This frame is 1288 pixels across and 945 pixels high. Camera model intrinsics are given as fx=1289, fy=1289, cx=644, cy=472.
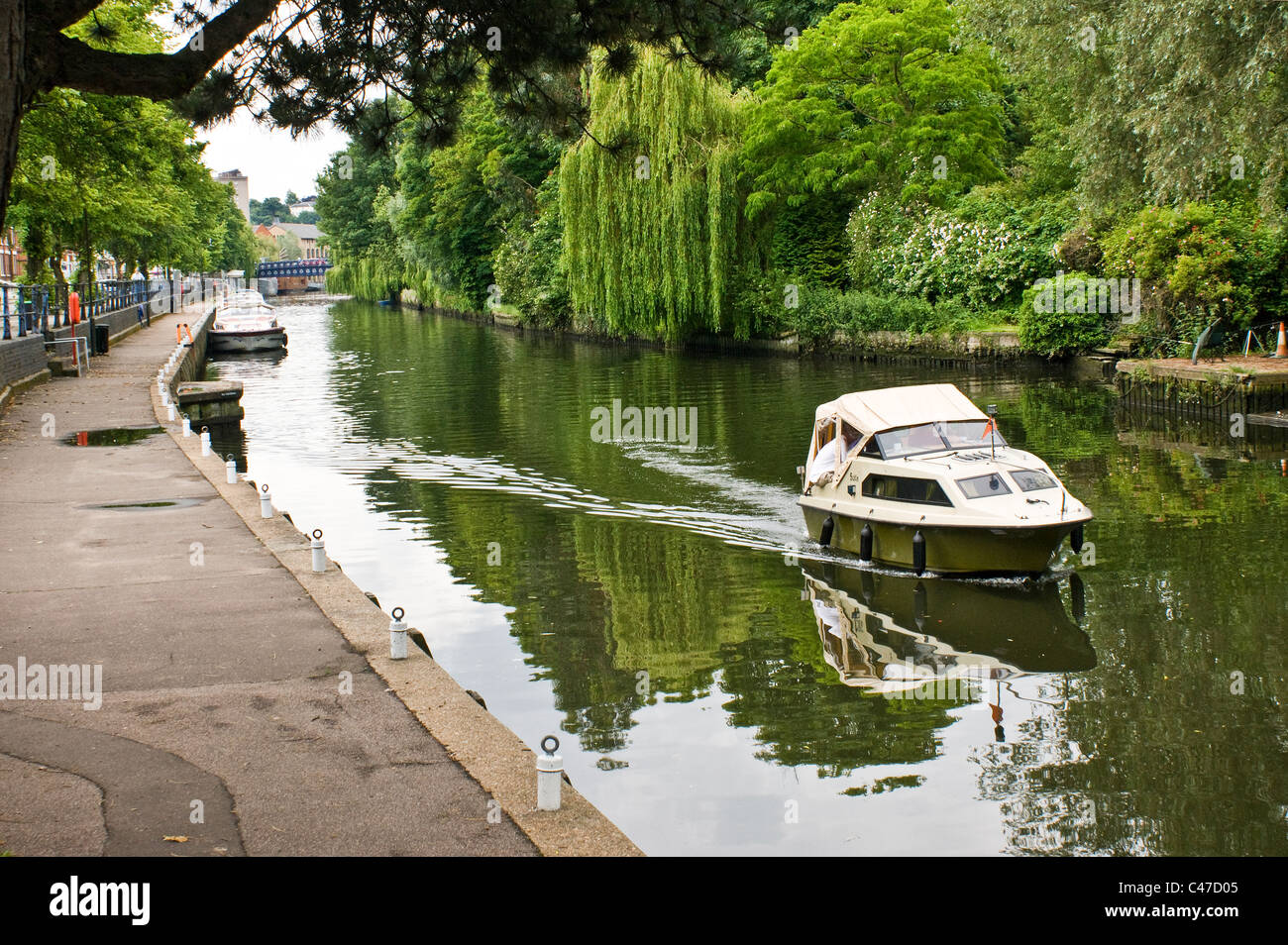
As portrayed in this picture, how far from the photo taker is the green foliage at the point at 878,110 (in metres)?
41.7

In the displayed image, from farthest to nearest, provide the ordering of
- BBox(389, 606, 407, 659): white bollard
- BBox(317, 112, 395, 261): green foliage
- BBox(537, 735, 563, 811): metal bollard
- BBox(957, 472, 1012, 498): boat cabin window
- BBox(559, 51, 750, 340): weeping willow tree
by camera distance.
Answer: BBox(317, 112, 395, 261): green foliage → BBox(559, 51, 750, 340): weeping willow tree → BBox(957, 472, 1012, 498): boat cabin window → BBox(389, 606, 407, 659): white bollard → BBox(537, 735, 563, 811): metal bollard

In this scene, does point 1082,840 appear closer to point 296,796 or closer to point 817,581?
point 296,796

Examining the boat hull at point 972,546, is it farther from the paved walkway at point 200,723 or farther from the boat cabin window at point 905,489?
the paved walkway at point 200,723

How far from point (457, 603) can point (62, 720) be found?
5.97 metres

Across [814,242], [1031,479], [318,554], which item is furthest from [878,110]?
[318,554]

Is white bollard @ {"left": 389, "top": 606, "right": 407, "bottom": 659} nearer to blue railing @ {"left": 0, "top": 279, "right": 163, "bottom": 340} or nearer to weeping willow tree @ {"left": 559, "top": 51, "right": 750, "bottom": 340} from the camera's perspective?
blue railing @ {"left": 0, "top": 279, "right": 163, "bottom": 340}

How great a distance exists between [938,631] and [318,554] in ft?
19.4

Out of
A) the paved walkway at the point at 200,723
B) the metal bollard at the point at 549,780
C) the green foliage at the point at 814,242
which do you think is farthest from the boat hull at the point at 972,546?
the green foliage at the point at 814,242

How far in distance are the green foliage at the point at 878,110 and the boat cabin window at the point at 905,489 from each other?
29.0 metres

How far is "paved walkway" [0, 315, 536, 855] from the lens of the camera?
20.5 feet

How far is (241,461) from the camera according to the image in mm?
23438

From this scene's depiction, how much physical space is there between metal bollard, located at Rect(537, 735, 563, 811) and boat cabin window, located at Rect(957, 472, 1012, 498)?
8713 mm

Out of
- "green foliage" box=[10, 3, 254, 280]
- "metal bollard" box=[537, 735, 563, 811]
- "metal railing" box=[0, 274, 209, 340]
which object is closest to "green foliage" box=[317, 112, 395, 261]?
"metal railing" box=[0, 274, 209, 340]
